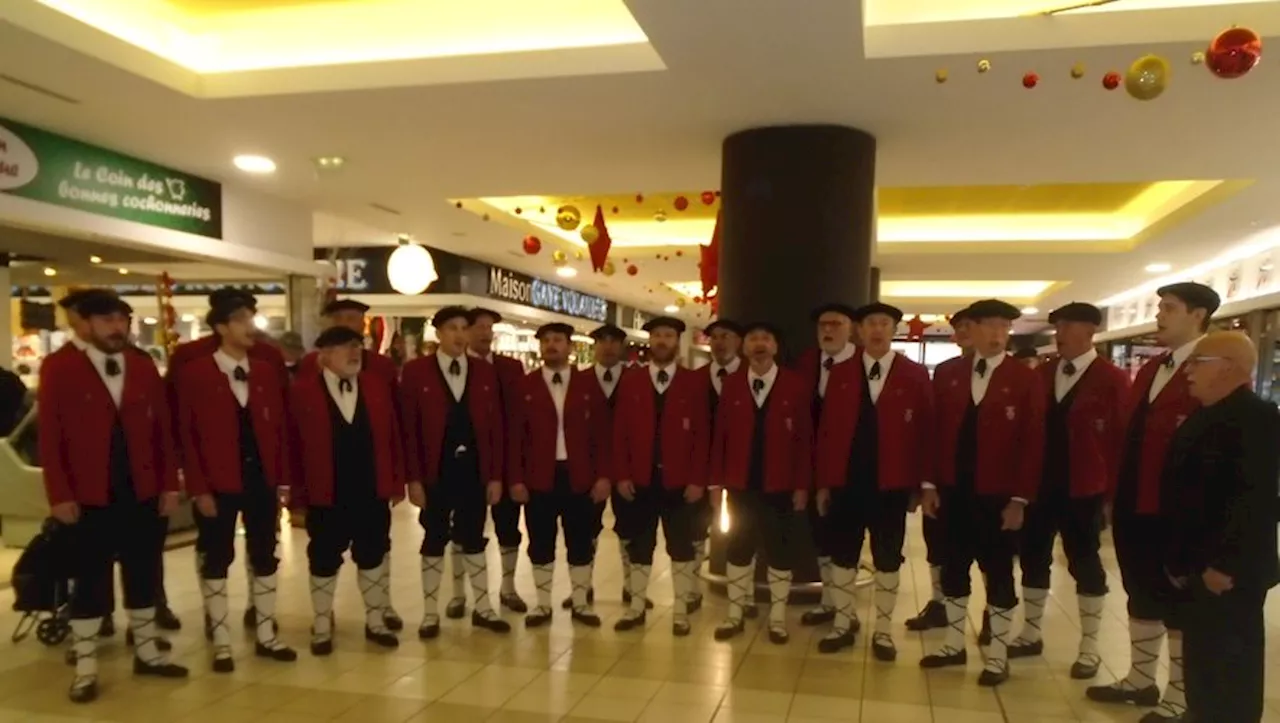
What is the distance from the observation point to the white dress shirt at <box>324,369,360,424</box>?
13.4 feet

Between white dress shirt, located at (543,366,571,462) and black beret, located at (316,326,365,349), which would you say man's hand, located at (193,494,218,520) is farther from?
white dress shirt, located at (543,366,571,462)

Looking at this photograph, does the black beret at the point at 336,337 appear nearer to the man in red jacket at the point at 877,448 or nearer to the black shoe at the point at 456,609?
the black shoe at the point at 456,609

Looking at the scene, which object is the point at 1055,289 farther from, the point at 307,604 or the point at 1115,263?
the point at 307,604

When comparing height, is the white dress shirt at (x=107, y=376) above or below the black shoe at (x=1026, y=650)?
above

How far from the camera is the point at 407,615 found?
15.8 feet

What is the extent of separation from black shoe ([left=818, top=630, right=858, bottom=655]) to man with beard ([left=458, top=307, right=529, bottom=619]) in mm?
1695

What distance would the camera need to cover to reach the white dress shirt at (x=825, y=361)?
4.25 metres

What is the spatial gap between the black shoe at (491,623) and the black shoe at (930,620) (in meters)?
2.23

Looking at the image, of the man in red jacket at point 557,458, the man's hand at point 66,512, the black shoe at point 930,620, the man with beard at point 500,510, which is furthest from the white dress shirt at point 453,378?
the black shoe at point 930,620

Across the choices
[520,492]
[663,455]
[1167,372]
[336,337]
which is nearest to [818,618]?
[663,455]

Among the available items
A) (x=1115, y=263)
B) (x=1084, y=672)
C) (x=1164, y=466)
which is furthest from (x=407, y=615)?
(x=1115, y=263)

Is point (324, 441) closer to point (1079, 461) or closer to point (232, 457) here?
point (232, 457)

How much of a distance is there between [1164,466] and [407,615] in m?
3.84

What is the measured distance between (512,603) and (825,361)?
7.39ft
